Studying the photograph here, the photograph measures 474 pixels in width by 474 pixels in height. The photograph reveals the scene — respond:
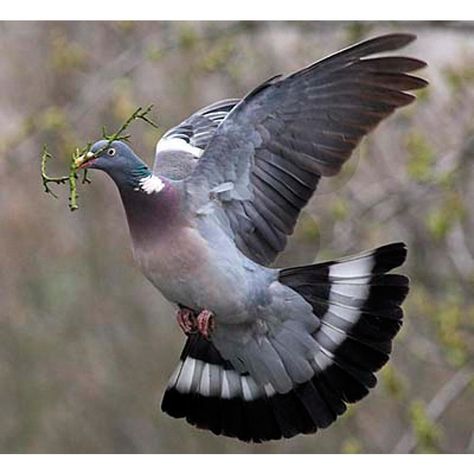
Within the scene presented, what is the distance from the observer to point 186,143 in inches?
160

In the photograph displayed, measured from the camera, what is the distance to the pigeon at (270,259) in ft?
10.7

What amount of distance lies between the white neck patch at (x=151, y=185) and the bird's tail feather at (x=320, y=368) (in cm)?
61

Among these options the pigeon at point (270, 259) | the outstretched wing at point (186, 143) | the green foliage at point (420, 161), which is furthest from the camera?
the green foliage at point (420, 161)

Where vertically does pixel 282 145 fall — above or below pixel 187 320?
above

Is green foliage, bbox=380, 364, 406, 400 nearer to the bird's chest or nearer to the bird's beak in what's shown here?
the bird's chest

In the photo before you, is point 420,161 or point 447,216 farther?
point 447,216

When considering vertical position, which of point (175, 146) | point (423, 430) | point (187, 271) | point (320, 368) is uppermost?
point (175, 146)

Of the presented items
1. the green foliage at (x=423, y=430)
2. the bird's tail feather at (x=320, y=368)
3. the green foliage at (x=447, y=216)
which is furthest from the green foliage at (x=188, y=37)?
the bird's tail feather at (x=320, y=368)

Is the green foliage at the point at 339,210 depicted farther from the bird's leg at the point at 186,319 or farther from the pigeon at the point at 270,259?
the bird's leg at the point at 186,319

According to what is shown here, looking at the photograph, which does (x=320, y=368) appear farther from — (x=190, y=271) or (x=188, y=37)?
(x=188, y=37)

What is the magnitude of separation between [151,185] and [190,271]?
0.37m

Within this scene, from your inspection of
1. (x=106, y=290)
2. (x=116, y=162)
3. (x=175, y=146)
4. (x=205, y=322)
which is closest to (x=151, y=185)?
(x=116, y=162)

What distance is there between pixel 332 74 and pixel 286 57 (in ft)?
19.0

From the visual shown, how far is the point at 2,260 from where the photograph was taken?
9.93 metres
